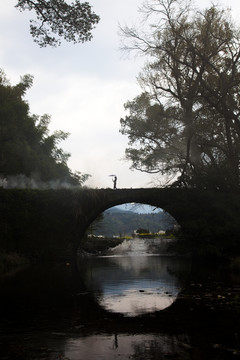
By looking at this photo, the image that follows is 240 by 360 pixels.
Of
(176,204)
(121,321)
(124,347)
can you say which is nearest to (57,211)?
(176,204)

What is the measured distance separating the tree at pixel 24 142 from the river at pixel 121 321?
23113 millimetres

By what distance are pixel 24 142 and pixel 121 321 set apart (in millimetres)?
29950

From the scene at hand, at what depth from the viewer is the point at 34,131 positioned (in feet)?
122

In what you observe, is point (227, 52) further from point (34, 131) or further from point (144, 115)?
point (34, 131)

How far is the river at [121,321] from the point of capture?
457 centimetres

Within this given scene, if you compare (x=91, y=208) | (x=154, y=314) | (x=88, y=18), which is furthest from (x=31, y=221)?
(x=154, y=314)

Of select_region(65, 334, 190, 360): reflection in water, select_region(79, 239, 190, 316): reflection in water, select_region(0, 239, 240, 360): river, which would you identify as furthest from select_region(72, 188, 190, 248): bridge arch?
select_region(65, 334, 190, 360): reflection in water

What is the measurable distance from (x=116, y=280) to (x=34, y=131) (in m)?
27.6

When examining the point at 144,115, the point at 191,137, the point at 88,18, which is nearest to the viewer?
the point at 88,18

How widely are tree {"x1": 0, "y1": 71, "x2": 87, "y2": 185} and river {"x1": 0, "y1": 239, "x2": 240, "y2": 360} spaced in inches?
910

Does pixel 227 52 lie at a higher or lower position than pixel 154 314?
higher

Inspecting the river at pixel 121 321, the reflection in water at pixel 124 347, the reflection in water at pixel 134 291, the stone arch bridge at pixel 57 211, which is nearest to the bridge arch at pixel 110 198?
the stone arch bridge at pixel 57 211

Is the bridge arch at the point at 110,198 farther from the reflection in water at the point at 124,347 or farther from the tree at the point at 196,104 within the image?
the reflection in water at the point at 124,347

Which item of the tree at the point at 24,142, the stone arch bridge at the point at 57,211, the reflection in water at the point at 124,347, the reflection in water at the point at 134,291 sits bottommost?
the reflection in water at the point at 134,291
